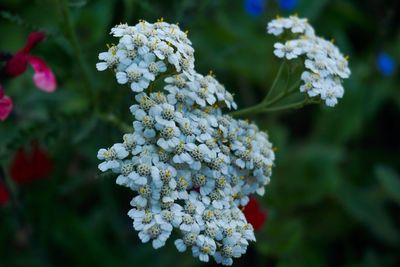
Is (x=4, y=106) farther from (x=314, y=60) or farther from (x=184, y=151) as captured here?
(x=314, y=60)

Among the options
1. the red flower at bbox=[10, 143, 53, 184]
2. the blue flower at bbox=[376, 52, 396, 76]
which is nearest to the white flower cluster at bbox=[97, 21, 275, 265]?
the red flower at bbox=[10, 143, 53, 184]

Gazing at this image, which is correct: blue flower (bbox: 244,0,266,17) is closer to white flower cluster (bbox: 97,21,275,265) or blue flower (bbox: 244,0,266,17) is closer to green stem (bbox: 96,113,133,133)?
green stem (bbox: 96,113,133,133)

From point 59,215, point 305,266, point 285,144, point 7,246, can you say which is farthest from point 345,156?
point 7,246

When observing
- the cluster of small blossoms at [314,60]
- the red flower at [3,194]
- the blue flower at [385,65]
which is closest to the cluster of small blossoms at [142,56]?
the cluster of small blossoms at [314,60]

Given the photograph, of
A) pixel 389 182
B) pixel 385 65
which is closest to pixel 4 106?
pixel 389 182

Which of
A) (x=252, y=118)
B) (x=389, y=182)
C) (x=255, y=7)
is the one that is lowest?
(x=389, y=182)

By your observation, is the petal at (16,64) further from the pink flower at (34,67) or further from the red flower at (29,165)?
the red flower at (29,165)

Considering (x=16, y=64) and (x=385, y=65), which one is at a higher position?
(x=385, y=65)
